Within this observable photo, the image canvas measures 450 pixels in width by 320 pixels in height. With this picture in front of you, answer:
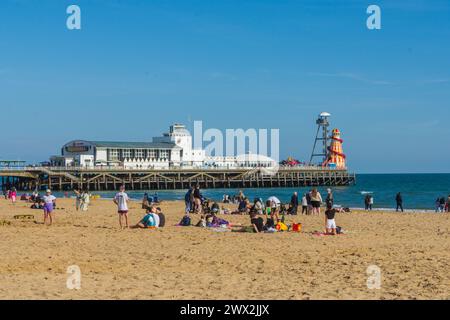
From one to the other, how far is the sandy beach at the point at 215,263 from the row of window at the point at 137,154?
2427 inches

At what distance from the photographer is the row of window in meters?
78.7

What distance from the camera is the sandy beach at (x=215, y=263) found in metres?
8.80

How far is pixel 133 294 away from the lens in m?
8.58

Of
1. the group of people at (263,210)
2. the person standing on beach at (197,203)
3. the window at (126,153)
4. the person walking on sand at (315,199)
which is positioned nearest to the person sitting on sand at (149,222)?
the group of people at (263,210)

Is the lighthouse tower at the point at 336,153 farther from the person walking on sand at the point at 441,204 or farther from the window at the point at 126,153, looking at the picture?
the person walking on sand at the point at 441,204

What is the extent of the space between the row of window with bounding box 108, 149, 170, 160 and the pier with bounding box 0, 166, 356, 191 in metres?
7.72

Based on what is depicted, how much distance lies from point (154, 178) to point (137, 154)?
9.74 meters

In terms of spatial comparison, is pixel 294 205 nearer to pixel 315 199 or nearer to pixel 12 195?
pixel 315 199

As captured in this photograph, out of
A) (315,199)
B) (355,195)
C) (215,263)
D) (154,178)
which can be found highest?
(154,178)

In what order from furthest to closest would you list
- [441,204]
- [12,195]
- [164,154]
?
[164,154] < [12,195] < [441,204]

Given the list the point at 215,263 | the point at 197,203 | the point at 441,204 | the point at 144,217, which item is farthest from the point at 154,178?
the point at 215,263

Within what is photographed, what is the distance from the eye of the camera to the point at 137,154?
264 ft
